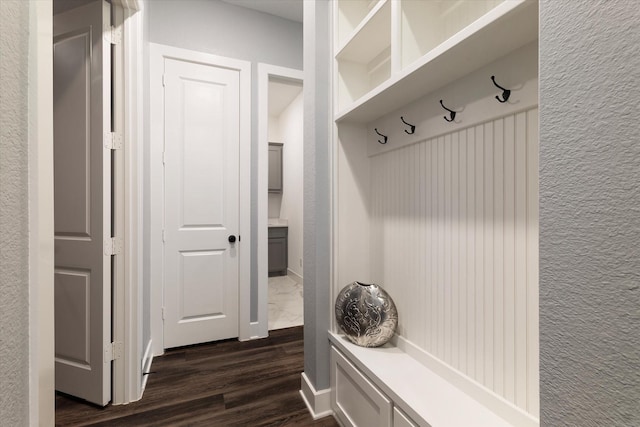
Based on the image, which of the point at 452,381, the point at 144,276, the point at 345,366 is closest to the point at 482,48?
the point at 452,381

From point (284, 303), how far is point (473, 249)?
109 inches

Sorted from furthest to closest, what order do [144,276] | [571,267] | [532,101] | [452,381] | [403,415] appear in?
[144,276] → [452,381] → [403,415] → [532,101] → [571,267]

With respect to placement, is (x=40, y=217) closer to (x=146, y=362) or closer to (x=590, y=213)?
(x=590, y=213)

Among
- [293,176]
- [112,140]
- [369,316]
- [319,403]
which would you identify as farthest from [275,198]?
[369,316]

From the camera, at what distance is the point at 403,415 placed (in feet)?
3.50

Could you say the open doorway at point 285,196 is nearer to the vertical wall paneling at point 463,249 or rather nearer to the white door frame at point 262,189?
the white door frame at point 262,189

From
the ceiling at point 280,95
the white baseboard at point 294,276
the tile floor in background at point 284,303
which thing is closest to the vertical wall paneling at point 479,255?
the tile floor in background at point 284,303

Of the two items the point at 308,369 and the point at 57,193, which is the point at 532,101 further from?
the point at 57,193

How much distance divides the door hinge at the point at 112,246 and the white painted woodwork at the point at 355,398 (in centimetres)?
133

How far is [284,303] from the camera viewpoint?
3.51 m

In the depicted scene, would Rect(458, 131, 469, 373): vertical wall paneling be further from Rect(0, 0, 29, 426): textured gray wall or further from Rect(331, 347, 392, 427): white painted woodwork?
Rect(0, 0, 29, 426): textured gray wall

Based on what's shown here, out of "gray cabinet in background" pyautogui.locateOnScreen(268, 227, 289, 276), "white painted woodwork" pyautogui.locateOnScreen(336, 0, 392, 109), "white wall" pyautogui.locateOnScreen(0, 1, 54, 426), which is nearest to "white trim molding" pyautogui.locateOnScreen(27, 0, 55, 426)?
"white wall" pyautogui.locateOnScreen(0, 1, 54, 426)

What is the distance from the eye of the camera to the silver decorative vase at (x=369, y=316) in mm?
1397

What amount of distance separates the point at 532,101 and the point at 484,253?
52cm
